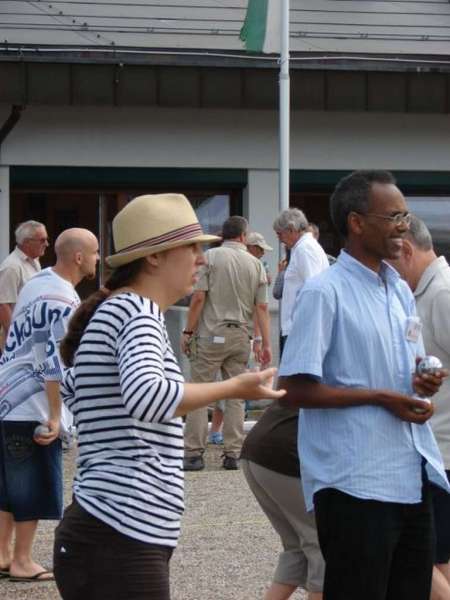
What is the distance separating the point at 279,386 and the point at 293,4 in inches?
453

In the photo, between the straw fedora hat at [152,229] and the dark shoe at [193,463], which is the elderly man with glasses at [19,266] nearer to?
the dark shoe at [193,463]

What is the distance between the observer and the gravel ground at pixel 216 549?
248 inches

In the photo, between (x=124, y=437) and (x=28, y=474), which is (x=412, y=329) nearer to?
(x=124, y=437)

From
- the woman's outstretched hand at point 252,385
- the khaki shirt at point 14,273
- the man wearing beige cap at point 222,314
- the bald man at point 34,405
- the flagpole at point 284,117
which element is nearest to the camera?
the woman's outstretched hand at point 252,385

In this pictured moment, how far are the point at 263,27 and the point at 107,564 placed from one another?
9.33 metres

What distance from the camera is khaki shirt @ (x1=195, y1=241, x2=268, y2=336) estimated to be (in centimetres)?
1003

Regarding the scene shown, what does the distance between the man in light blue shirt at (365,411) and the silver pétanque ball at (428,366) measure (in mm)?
18

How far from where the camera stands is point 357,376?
379 cm

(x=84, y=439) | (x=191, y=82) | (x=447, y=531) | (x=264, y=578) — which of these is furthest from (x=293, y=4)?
(x=84, y=439)

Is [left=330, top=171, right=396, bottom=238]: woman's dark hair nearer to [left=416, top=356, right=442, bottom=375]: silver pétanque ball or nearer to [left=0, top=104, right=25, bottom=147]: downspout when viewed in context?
[left=416, top=356, right=442, bottom=375]: silver pétanque ball

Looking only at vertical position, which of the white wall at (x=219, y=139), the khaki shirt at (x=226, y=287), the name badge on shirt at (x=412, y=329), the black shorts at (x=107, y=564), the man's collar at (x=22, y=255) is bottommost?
the black shorts at (x=107, y=564)

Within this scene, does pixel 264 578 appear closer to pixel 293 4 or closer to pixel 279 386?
pixel 279 386

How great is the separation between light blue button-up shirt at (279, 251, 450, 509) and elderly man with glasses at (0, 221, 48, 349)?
18.7ft

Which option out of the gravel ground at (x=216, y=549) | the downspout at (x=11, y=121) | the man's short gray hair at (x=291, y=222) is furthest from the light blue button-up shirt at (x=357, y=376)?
the downspout at (x=11, y=121)
